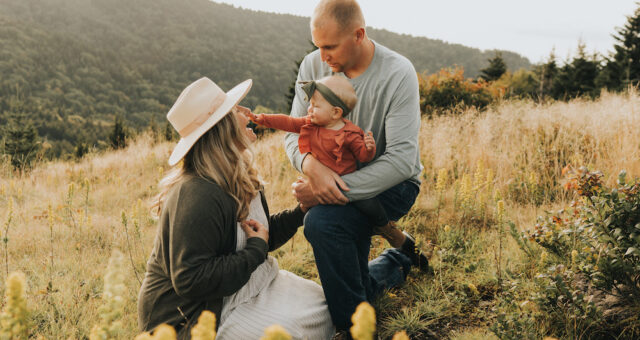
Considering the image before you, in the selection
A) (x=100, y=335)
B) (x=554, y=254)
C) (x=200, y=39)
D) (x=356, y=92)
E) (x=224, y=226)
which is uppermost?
(x=200, y=39)

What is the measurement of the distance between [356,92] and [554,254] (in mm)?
1838

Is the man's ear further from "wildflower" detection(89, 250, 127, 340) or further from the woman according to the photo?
"wildflower" detection(89, 250, 127, 340)

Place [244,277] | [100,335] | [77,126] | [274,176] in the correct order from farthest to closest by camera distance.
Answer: [77,126]
[274,176]
[244,277]
[100,335]

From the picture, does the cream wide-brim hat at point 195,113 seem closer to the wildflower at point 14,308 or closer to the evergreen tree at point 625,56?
the wildflower at point 14,308

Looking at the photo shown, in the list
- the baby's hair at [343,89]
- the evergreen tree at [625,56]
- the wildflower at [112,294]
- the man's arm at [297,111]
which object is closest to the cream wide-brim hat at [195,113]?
the baby's hair at [343,89]

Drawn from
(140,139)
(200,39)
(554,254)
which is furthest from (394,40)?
(554,254)

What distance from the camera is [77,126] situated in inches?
2026

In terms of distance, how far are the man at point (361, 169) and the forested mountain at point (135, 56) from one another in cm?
4767

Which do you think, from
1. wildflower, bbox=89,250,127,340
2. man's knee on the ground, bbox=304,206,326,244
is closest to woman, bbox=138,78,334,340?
man's knee on the ground, bbox=304,206,326,244

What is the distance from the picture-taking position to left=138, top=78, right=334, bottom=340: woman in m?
2.07

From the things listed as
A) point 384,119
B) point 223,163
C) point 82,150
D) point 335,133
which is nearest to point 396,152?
point 384,119

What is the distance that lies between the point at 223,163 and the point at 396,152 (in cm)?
108

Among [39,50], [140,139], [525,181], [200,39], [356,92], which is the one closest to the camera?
[356,92]

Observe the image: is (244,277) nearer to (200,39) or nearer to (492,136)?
(492,136)
